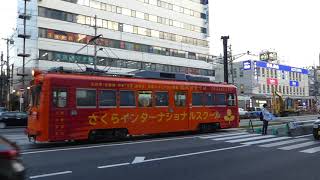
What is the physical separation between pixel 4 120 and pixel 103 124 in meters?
22.2

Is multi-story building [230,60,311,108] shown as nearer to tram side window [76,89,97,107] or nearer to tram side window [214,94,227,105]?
tram side window [214,94,227,105]

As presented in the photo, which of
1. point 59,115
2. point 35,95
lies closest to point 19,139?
point 35,95

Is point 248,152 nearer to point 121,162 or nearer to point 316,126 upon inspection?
point 121,162

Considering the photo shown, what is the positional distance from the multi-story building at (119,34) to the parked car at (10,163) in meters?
54.4

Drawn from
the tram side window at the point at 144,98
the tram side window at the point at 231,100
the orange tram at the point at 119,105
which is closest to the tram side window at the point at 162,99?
the orange tram at the point at 119,105

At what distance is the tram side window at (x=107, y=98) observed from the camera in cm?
1906

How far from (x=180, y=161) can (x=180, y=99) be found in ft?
31.5

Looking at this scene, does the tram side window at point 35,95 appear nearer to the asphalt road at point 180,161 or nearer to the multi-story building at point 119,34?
the asphalt road at point 180,161

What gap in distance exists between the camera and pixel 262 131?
74.4 feet

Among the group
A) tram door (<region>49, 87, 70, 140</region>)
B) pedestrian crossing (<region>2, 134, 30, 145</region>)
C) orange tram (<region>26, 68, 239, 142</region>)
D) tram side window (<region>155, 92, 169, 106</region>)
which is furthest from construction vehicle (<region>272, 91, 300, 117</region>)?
tram door (<region>49, 87, 70, 140</region>)

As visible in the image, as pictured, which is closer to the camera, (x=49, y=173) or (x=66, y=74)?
(x=49, y=173)

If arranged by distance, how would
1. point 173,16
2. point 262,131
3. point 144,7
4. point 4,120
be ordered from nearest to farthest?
point 262,131 < point 4,120 < point 144,7 < point 173,16

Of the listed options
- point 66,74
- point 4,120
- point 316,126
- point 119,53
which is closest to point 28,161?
point 66,74

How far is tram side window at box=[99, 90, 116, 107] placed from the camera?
1906cm
